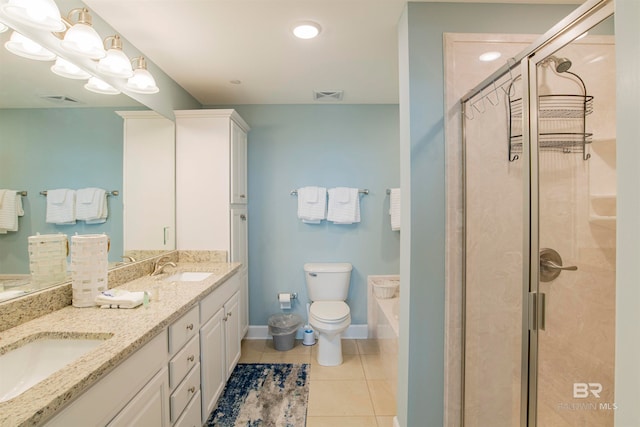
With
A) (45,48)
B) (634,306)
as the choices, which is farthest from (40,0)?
(634,306)

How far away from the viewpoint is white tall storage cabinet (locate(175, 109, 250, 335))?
223 centimetres

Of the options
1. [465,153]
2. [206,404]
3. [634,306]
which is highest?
[465,153]

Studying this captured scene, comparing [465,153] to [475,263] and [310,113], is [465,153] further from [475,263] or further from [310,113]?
[310,113]

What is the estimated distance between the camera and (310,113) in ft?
8.93

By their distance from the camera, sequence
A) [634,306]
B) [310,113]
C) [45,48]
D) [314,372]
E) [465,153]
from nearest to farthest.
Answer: [634,306] → [45,48] → [465,153] → [314,372] → [310,113]

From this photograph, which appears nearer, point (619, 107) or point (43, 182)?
point (619, 107)

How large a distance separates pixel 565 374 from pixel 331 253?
6.02 ft

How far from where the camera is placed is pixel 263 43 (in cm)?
171

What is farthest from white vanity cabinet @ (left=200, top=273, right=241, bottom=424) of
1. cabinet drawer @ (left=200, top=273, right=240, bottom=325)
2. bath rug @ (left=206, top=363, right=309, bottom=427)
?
bath rug @ (left=206, top=363, right=309, bottom=427)

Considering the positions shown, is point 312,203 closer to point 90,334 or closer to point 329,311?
point 329,311

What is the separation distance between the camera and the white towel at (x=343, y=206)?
8.56ft

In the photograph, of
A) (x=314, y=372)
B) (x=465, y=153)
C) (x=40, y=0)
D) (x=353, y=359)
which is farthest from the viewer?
(x=353, y=359)

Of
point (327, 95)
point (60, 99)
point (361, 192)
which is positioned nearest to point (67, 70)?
point (60, 99)

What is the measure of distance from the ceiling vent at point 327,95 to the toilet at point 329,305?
5.34 ft
